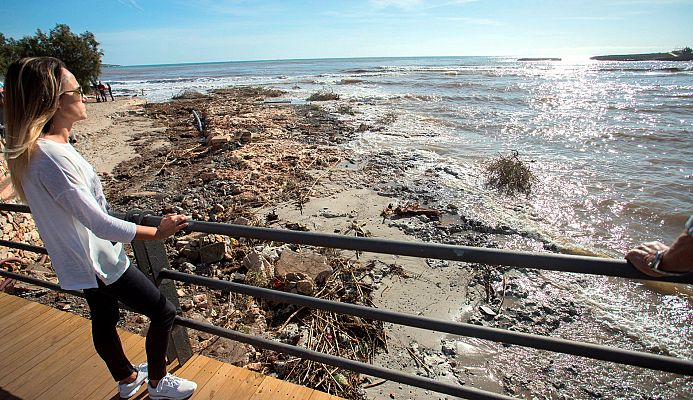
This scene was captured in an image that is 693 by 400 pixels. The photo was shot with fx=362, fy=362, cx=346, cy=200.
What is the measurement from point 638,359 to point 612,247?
6591mm

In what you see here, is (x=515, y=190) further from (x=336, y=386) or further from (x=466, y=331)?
(x=466, y=331)

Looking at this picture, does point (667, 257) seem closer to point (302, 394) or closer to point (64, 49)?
point (302, 394)

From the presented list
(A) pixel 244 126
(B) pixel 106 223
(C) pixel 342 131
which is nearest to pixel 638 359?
(B) pixel 106 223

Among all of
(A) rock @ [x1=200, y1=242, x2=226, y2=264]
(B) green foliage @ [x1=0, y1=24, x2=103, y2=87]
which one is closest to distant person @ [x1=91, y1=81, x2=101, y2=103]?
(B) green foliage @ [x1=0, y1=24, x2=103, y2=87]

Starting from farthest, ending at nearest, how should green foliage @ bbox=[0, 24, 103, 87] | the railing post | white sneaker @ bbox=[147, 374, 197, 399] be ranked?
green foliage @ bbox=[0, 24, 103, 87]
white sneaker @ bbox=[147, 374, 197, 399]
the railing post

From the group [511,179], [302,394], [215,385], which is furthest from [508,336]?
[511,179]

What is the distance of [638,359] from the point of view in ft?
4.36

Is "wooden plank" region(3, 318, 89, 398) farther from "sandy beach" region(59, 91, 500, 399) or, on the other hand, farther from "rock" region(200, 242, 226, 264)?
"rock" region(200, 242, 226, 264)

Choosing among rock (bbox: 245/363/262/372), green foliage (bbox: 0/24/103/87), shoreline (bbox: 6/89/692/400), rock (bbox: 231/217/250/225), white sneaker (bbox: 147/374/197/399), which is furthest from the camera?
green foliage (bbox: 0/24/103/87)

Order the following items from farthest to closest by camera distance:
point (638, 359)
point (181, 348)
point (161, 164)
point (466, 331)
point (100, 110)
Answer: point (100, 110) < point (161, 164) < point (181, 348) < point (466, 331) < point (638, 359)

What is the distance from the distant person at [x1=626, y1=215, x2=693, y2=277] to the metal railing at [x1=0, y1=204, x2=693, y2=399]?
0.04m

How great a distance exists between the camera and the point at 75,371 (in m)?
2.54

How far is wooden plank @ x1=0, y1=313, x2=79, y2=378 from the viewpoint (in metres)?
2.69

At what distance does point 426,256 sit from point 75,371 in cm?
265
